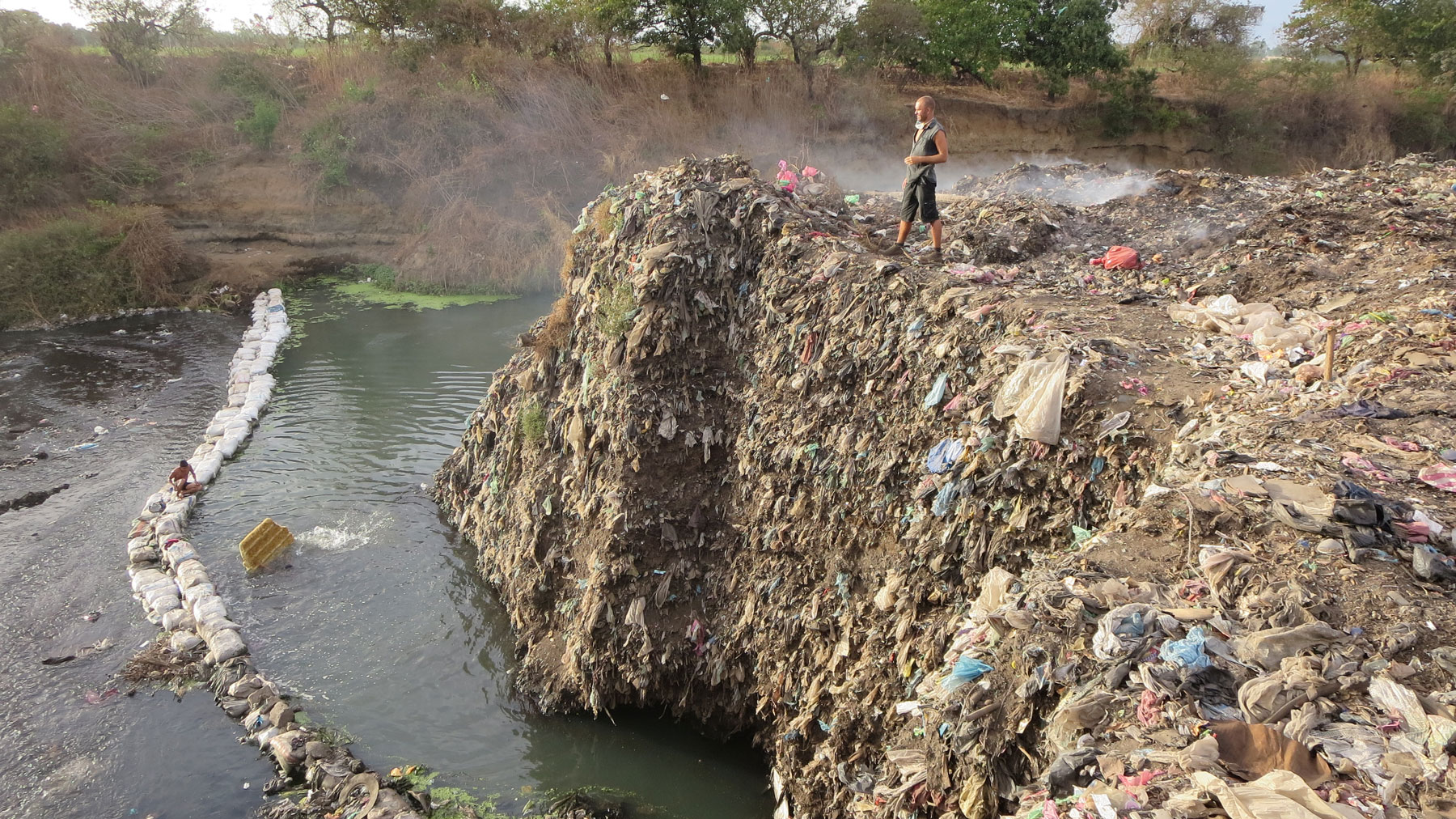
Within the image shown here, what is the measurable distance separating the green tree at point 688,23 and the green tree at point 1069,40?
8064mm

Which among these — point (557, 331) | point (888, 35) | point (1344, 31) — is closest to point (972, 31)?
point (888, 35)

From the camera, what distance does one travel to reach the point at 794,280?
5738mm

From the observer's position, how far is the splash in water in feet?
26.4

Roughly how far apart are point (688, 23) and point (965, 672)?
2141 centimetres

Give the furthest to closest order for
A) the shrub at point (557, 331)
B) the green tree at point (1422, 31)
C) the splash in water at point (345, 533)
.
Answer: the green tree at point (1422, 31) < the splash in water at point (345, 533) < the shrub at point (557, 331)

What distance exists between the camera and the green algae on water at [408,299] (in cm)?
1628

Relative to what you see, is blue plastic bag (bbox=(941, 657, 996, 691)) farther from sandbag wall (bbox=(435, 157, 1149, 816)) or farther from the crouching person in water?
the crouching person in water

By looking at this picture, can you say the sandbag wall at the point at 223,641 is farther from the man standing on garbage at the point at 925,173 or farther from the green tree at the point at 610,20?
the green tree at the point at 610,20

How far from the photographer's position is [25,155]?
17297mm

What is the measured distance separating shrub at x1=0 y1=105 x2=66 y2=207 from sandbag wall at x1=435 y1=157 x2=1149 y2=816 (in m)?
17.2

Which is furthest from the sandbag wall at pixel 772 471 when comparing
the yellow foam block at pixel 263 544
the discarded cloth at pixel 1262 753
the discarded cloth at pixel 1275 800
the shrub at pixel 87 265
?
the shrub at pixel 87 265

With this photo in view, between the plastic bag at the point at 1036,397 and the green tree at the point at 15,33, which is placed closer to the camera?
the plastic bag at the point at 1036,397

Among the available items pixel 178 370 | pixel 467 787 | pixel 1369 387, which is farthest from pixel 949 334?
pixel 178 370

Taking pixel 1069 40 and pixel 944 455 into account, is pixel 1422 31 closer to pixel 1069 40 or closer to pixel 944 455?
pixel 1069 40
